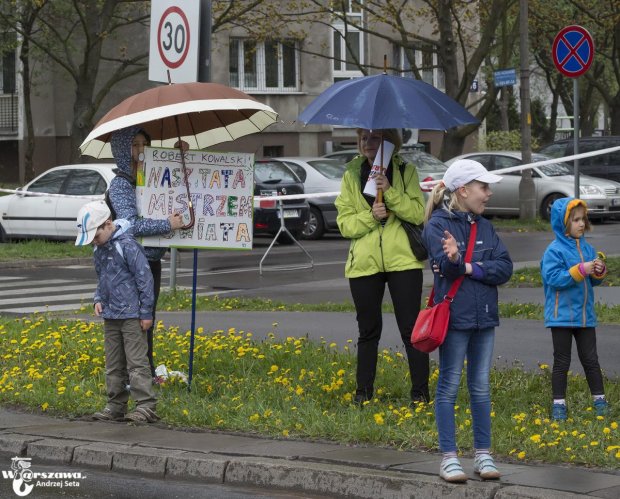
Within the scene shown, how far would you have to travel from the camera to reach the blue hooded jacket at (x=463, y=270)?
22.7 feet

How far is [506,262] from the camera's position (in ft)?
23.2

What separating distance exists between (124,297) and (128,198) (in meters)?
0.81

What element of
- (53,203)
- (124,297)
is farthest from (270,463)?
(53,203)

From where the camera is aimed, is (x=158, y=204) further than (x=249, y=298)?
No

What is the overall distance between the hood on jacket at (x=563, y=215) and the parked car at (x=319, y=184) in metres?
18.0

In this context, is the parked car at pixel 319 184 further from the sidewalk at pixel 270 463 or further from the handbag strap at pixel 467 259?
the handbag strap at pixel 467 259

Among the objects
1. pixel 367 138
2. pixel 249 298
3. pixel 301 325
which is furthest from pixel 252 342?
pixel 249 298

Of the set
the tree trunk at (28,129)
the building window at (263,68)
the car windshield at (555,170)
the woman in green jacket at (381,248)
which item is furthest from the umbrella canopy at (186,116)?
the building window at (263,68)

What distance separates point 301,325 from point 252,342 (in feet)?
5.05

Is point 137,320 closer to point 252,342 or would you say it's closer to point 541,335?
point 252,342

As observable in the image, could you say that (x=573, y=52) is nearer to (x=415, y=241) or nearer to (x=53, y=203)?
(x=415, y=241)

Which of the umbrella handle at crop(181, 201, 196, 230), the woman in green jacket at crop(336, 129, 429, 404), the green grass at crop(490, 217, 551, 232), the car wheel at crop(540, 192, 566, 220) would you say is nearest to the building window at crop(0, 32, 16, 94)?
the car wheel at crop(540, 192, 566, 220)

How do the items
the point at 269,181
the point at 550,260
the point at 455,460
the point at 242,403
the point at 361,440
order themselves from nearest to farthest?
the point at 455,460, the point at 361,440, the point at 550,260, the point at 242,403, the point at 269,181

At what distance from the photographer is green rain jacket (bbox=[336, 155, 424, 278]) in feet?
28.9
